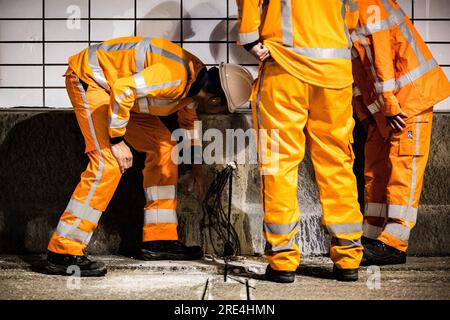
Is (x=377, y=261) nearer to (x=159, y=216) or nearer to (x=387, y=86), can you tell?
(x=387, y=86)

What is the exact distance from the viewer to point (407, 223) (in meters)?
3.90

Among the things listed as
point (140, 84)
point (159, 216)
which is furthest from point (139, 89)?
point (159, 216)

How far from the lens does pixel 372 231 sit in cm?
409

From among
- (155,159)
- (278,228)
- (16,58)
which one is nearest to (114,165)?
(155,159)

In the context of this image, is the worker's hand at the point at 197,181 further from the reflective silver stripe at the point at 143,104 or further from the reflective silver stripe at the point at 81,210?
the reflective silver stripe at the point at 81,210

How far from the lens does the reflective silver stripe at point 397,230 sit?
12.8 feet

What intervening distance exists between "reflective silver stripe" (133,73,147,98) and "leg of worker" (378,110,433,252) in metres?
1.73

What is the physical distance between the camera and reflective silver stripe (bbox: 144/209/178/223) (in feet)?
13.6

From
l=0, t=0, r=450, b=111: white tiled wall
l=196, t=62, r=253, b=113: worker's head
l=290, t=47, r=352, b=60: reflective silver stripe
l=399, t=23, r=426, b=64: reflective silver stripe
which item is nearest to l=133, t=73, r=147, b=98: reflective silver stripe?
l=196, t=62, r=253, b=113: worker's head

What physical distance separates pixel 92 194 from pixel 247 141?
1284 mm

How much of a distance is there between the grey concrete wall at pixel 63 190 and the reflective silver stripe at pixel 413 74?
2.04ft

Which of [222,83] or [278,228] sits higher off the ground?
[222,83]

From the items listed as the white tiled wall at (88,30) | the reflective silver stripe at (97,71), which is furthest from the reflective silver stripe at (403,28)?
the reflective silver stripe at (97,71)

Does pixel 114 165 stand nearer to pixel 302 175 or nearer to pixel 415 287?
pixel 302 175
